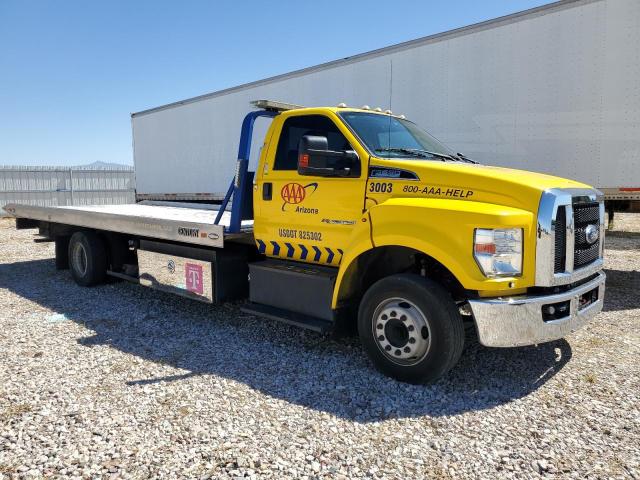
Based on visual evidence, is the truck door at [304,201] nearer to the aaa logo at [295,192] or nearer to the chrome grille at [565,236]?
the aaa logo at [295,192]

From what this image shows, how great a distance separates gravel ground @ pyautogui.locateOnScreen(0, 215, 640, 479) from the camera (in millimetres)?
2902

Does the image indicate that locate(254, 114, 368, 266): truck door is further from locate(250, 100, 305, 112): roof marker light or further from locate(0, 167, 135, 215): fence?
locate(0, 167, 135, 215): fence

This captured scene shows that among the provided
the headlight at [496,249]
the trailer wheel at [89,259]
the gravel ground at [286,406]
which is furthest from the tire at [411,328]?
the trailer wheel at [89,259]

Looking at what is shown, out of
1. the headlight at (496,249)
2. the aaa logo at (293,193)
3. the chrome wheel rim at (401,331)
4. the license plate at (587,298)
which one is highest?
the aaa logo at (293,193)

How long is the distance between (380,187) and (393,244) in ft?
1.86

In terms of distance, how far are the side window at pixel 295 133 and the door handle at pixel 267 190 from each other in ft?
0.60

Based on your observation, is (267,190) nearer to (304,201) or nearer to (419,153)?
(304,201)

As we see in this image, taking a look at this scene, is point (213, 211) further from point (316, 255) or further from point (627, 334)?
point (627, 334)

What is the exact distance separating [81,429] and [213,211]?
5353 mm

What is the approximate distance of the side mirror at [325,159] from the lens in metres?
4.24

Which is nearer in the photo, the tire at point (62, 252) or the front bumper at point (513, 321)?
the front bumper at point (513, 321)

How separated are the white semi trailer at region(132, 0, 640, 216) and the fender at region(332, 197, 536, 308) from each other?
2021 mm

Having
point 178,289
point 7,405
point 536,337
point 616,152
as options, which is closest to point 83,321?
point 178,289

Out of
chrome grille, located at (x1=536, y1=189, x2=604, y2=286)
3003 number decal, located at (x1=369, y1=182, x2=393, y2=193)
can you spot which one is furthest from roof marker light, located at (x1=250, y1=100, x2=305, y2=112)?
chrome grille, located at (x1=536, y1=189, x2=604, y2=286)
